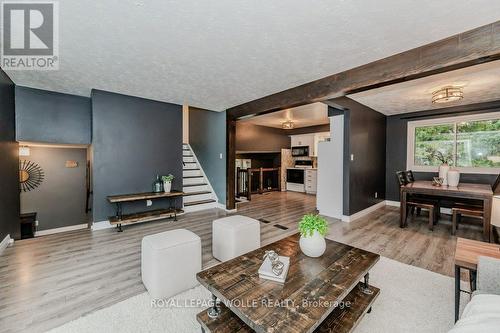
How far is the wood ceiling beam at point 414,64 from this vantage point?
1.95 metres

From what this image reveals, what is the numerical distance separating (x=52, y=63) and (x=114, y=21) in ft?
5.13

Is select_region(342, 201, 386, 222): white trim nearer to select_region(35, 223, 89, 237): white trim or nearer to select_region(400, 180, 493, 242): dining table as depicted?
select_region(400, 180, 493, 242): dining table

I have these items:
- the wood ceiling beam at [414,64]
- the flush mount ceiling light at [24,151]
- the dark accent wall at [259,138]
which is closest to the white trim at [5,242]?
the flush mount ceiling light at [24,151]

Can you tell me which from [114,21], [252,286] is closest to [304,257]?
[252,286]

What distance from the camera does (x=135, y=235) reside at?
11.7 feet

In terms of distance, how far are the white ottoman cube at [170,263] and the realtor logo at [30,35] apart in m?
2.14

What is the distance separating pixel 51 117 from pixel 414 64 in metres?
5.52

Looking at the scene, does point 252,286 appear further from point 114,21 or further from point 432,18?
point 432,18

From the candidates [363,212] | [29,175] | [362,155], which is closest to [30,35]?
[29,175]

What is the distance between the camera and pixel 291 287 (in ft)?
4.62

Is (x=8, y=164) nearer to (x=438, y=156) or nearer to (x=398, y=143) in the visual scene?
(x=398, y=143)

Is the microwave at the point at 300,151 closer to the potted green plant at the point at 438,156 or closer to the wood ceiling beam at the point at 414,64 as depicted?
the potted green plant at the point at 438,156

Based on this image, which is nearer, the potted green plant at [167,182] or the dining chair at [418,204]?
the dining chair at [418,204]

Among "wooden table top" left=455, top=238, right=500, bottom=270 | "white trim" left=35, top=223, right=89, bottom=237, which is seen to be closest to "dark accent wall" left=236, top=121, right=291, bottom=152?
"white trim" left=35, top=223, right=89, bottom=237
